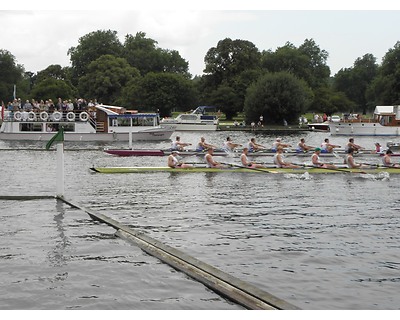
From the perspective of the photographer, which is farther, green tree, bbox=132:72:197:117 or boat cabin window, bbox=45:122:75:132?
green tree, bbox=132:72:197:117

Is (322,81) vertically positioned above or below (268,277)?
above

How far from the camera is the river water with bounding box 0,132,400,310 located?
470 inches

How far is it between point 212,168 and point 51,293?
793 inches

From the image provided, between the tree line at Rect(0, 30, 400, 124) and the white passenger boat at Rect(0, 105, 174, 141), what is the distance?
114 ft

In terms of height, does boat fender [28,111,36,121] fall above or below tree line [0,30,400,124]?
below

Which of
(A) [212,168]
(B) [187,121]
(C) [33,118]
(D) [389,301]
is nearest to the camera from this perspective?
(D) [389,301]

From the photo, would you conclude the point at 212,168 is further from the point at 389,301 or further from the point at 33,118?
the point at 33,118

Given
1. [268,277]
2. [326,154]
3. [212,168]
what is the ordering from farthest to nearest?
[326,154] → [212,168] → [268,277]

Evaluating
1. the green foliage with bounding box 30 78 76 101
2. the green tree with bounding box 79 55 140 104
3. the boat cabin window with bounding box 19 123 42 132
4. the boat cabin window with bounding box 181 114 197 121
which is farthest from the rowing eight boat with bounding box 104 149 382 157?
the green tree with bounding box 79 55 140 104

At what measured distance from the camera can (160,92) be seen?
10725 cm

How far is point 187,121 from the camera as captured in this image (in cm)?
9106

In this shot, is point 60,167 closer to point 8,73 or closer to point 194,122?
point 194,122

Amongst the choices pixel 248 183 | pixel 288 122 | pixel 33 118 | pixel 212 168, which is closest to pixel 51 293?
pixel 248 183

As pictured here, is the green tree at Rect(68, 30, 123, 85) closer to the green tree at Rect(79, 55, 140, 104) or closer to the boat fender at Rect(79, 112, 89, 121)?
the green tree at Rect(79, 55, 140, 104)
